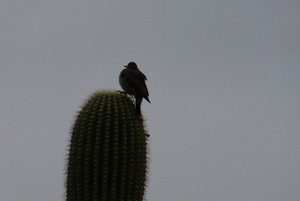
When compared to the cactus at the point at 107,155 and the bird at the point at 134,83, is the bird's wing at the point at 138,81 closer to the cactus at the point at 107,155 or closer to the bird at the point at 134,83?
the bird at the point at 134,83

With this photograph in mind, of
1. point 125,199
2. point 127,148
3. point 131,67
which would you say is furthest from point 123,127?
point 131,67

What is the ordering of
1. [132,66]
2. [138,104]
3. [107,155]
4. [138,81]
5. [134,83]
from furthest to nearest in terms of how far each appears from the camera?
[132,66] < [138,81] < [134,83] < [138,104] < [107,155]

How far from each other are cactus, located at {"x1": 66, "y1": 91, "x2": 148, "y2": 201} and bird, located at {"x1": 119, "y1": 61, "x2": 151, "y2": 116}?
598 mm

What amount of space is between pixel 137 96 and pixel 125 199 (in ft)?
5.32


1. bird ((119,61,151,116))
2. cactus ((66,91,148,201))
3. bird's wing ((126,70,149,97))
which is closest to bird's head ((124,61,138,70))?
bird ((119,61,151,116))

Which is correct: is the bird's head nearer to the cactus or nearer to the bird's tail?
the bird's tail

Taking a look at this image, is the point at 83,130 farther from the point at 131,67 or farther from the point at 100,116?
the point at 131,67

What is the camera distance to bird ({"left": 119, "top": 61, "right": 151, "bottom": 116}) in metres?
11.1

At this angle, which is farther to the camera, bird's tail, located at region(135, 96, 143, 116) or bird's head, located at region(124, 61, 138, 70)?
bird's head, located at region(124, 61, 138, 70)

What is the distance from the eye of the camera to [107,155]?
9.91 metres

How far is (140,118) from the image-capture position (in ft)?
34.1

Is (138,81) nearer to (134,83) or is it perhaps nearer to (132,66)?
(134,83)

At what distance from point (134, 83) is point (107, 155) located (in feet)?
5.37

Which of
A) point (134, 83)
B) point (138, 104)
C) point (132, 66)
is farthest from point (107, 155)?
point (132, 66)
